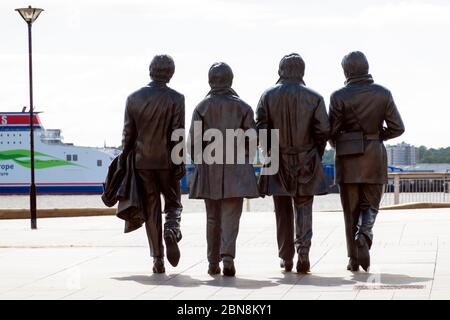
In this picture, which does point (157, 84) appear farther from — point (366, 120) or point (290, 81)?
point (366, 120)

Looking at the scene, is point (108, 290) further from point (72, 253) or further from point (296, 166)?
point (72, 253)

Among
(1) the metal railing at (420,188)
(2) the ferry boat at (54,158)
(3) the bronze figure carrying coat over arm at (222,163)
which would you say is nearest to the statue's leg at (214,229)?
(3) the bronze figure carrying coat over arm at (222,163)

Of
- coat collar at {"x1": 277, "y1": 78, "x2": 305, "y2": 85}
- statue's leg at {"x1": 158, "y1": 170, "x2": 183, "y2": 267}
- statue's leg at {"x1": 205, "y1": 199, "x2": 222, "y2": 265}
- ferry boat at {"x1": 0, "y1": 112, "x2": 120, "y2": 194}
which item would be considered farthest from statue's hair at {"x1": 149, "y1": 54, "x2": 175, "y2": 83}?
ferry boat at {"x1": 0, "y1": 112, "x2": 120, "y2": 194}

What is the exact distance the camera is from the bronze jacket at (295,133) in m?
11.2

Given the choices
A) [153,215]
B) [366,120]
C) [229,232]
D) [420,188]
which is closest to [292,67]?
[366,120]

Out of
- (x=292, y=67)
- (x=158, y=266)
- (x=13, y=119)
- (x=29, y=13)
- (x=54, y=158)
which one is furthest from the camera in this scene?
(x=13, y=119)

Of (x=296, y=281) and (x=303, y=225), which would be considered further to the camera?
(x=303, y=225)

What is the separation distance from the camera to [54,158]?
102m

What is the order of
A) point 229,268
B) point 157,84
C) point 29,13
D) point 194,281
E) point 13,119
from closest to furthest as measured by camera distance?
point 194,281 → point 229,268 → point 157,84 → point 29,13 → point 13,119

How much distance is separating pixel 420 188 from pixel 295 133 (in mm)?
19348

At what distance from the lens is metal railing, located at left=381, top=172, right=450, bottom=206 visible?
29052 mm

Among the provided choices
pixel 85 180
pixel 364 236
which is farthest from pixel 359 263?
pixel 85 180

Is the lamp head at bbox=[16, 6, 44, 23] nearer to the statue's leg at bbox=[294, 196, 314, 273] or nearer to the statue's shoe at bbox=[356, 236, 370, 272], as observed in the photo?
the statue's leg at bbox=[294, 196, 314, 273]
